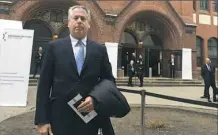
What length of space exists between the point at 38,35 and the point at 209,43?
1836cm

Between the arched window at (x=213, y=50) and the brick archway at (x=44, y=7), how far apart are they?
14.5 m

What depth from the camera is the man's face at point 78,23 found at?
9.43ft

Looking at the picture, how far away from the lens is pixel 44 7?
2342 cm

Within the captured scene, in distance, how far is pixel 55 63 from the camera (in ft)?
9.36

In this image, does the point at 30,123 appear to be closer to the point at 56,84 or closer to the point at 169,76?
the point at 56,84

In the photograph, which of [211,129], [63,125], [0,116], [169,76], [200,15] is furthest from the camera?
[200,15]

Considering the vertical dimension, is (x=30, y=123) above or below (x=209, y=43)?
below

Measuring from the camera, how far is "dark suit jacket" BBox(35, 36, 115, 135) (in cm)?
276

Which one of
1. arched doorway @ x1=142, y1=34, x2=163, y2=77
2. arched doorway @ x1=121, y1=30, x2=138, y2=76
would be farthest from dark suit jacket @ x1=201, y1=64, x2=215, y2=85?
arched doorway @ x1=142, y1=34, x2=163, y2=77

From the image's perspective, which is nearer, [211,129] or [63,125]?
[63,125]

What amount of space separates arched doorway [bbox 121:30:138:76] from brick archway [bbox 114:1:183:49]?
154 cm

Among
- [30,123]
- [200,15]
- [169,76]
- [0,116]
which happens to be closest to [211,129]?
[30,123]

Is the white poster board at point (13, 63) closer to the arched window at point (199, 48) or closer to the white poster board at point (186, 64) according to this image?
the white poster board at point (186, 64)

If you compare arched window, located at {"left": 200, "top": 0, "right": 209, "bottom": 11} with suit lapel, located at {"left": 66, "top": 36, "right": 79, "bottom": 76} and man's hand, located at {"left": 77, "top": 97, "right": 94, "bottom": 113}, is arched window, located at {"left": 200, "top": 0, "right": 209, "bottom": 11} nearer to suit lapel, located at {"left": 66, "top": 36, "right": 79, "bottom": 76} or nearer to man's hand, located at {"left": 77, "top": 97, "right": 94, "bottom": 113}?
suit lapel, located at {"left": 66, "top": 36, "right": 79, "bottom": 76}
